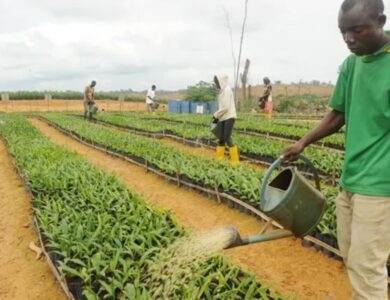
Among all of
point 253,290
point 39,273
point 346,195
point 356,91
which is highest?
point 356,91

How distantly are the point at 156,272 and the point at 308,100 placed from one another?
93.4 feet

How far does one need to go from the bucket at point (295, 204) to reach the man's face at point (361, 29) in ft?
2.78

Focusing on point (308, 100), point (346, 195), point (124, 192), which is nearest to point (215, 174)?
point (124, 192)

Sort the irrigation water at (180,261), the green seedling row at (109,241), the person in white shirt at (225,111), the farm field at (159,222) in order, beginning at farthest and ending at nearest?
the person in white shirt at (225,111)
the farm field at (159,222)
the green seedling row at (109,241)
the irrigation water at (180,261)

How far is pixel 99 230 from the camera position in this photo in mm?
4242

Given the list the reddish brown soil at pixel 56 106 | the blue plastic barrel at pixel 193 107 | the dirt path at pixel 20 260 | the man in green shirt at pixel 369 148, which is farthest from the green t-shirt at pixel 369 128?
the reddish brown soil at pixel 56 106

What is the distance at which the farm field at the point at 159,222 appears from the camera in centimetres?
354

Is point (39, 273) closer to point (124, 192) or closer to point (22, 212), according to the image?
point (124, 192)

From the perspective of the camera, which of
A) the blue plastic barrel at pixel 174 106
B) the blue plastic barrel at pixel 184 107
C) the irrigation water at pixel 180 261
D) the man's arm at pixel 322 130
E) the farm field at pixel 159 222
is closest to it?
the man's arm at pixel 322 130

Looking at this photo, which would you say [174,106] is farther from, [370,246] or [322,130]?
[370,246]

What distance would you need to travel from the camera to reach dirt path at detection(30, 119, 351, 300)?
12.4 feet

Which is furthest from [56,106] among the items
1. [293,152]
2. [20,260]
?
[293,152]

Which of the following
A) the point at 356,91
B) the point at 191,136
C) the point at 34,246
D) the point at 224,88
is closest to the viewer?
the point at 356,91

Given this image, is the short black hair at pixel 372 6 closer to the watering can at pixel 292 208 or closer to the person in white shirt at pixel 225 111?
the watering can at pixel 292 208
